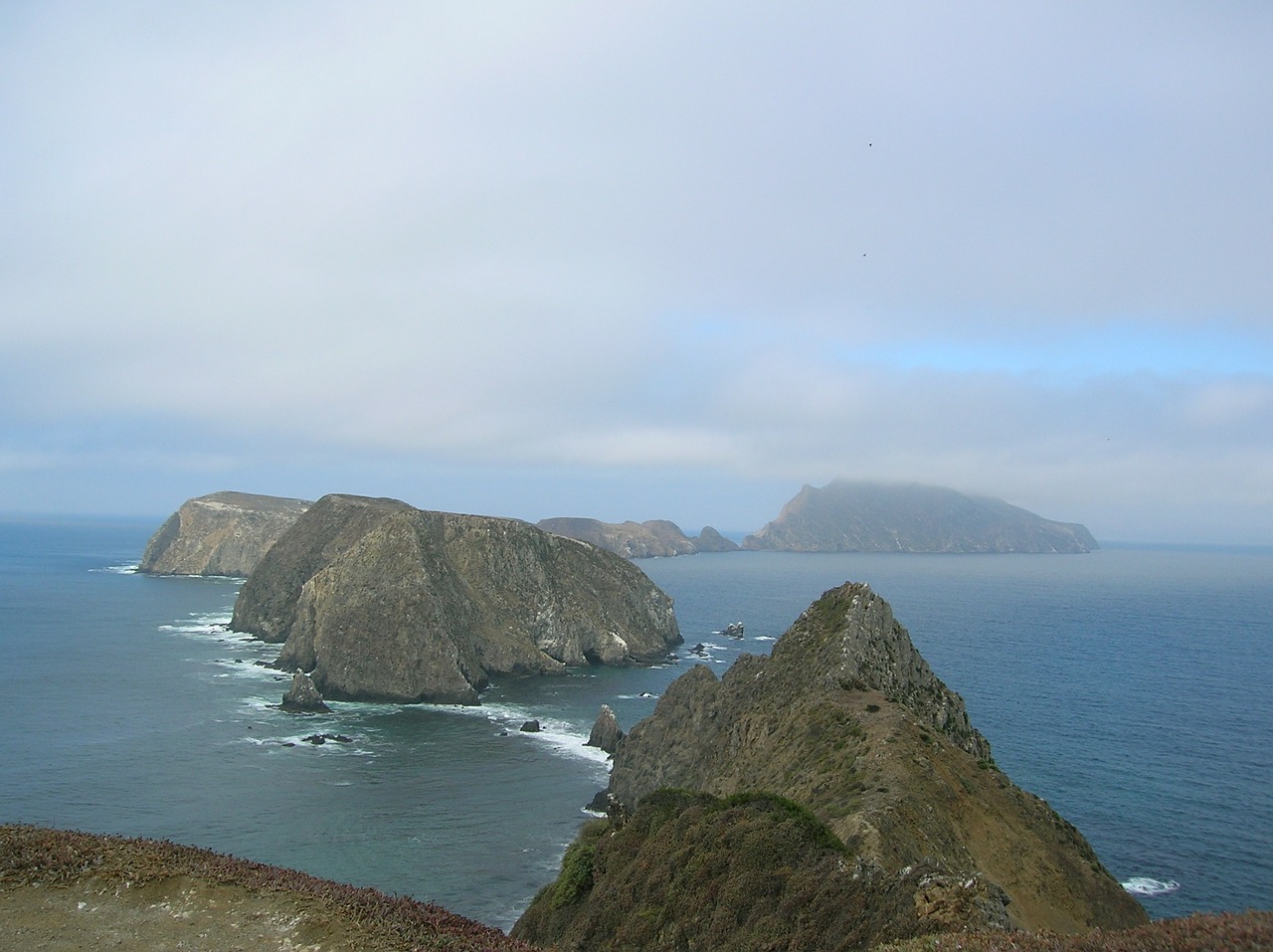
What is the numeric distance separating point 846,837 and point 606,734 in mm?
48983

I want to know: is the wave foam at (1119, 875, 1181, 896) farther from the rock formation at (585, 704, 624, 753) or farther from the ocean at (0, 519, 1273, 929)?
the rock formation at (585, 704, 624, 753)

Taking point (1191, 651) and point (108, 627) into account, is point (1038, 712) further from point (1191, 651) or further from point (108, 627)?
point (108, 627)

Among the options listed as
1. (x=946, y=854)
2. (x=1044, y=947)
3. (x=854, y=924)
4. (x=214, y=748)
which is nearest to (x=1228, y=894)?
(x=946, y=854)

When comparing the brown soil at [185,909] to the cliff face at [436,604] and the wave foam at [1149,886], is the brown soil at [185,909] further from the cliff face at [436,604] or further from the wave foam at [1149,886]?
the cliff face at [436,604]

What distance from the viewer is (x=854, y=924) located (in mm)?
21422

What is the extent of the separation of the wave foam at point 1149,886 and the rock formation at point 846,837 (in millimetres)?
9604

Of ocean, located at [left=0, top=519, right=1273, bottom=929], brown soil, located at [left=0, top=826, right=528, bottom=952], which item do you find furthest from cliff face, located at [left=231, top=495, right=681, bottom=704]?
brown soil, located at [left=0, top=826, right=528, bottom=952]

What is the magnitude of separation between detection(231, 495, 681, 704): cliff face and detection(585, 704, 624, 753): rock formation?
23.6 metres

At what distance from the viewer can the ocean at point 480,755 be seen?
49188 mm

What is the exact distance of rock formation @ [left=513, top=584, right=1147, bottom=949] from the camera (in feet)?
74.8

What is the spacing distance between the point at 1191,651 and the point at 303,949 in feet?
449

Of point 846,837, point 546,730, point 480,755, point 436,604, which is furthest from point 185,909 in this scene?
point 436,604

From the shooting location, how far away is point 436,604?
102m

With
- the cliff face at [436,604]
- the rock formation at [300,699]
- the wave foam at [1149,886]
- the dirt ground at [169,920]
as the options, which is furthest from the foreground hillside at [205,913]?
the cliff face at [436,604]
